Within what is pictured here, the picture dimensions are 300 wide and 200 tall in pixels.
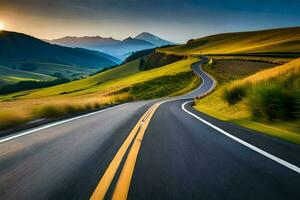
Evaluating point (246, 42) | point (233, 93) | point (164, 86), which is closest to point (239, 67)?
point (164, 86)

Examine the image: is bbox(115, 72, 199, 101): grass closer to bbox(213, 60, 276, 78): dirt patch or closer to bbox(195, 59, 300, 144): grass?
bbox(213, 60, 276, 78): dirt patch

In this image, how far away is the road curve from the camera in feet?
14.9

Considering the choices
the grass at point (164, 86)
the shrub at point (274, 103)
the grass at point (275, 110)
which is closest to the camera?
the grass at point (275, 110)

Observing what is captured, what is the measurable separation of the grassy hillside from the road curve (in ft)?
351

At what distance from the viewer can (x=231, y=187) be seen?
15.4 ft

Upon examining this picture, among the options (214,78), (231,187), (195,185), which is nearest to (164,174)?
(195,185)

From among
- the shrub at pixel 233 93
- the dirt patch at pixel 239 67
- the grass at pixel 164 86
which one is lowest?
the grass at pixel 164 86

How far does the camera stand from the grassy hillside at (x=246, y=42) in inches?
4620

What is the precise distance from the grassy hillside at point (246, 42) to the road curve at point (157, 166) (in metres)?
107

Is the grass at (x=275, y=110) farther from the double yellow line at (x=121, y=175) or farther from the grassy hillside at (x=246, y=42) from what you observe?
the grassy hillside at (x=246, y=42)

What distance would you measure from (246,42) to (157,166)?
15188cm

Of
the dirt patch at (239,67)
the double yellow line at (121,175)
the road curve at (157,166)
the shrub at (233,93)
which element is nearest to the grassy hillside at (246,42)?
the dirt patch at (239,67)

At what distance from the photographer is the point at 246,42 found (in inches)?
5925

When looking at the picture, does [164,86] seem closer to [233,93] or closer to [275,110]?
[233,93]
